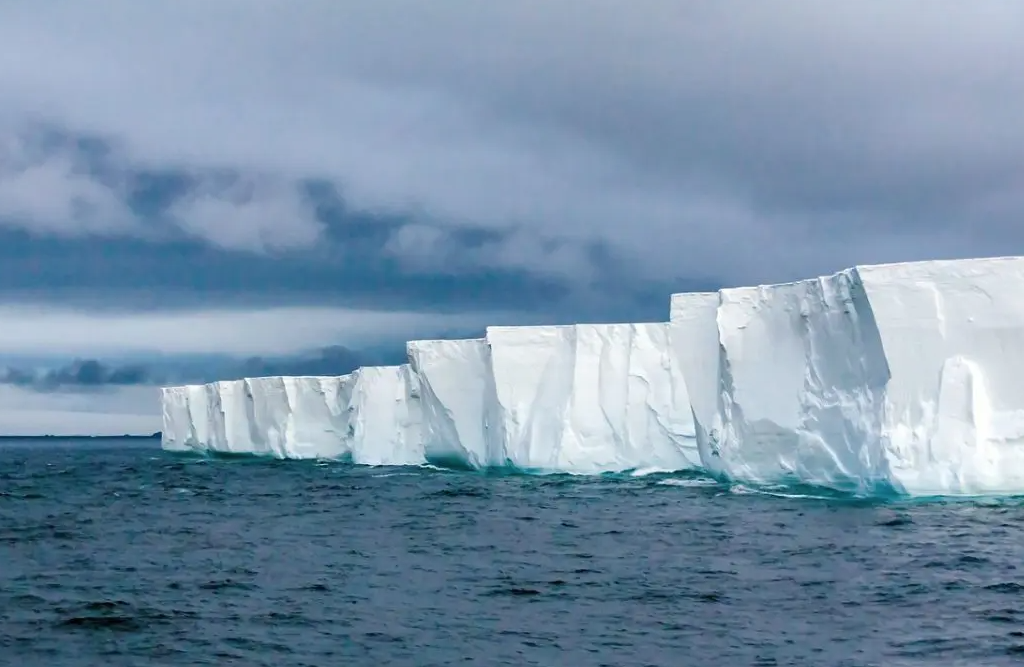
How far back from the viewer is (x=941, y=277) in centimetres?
1681

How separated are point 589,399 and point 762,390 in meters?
6.29

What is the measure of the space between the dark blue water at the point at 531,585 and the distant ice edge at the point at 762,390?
2.81ft

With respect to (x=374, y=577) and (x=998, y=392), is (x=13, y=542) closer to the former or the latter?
(x=374, y=577)

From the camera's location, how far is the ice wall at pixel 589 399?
2586cm

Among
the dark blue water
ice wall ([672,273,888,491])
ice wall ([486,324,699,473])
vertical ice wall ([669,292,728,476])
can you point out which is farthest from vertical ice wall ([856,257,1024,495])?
ice wall ([486,324,699,473])

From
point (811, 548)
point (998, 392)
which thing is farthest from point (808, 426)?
point (811, 548)

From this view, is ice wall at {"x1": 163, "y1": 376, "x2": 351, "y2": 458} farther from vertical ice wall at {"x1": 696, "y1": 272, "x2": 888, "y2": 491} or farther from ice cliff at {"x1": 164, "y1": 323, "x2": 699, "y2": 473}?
vertical ice wall at {"x1": 696, "y1": 272, "x2": 888, "y2": 491}

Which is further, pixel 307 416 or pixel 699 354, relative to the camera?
pixel 307 416

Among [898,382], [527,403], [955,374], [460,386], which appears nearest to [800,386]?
[898,382]

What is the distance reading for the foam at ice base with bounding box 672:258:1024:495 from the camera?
53.7ft

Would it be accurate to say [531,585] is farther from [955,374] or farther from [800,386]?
[800,386]

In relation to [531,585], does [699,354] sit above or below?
above

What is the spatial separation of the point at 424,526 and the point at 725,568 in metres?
Answer: 6.01

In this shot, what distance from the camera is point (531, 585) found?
11477 mm
